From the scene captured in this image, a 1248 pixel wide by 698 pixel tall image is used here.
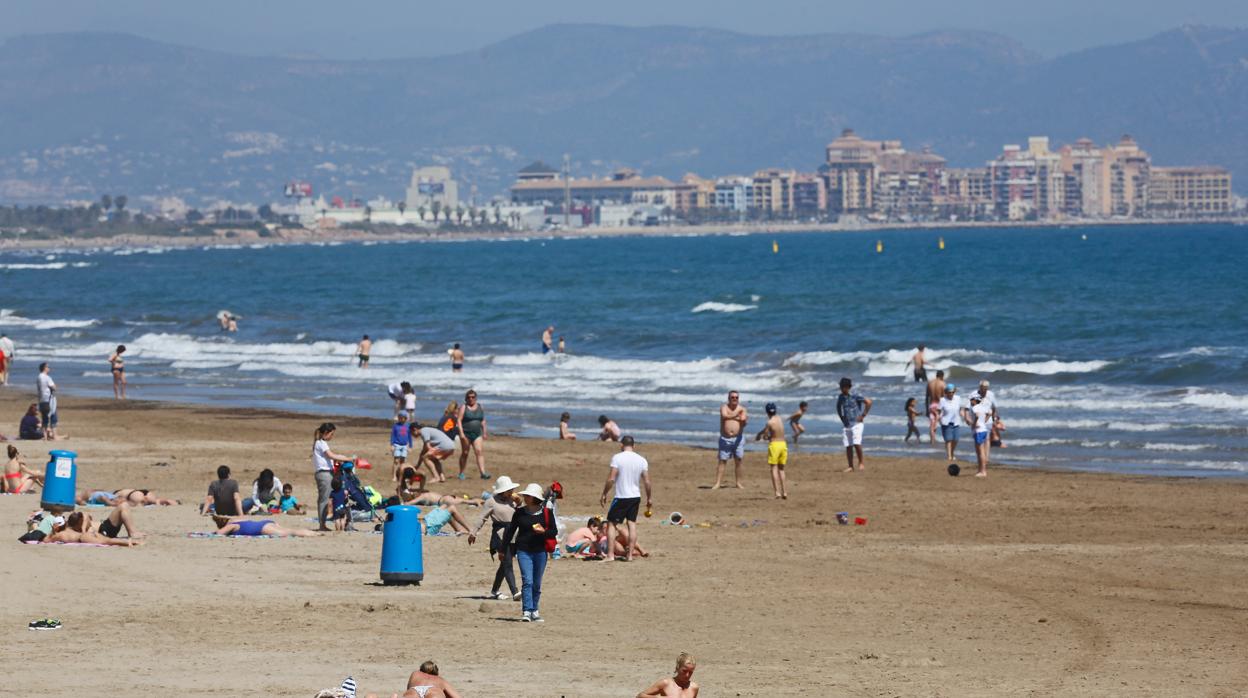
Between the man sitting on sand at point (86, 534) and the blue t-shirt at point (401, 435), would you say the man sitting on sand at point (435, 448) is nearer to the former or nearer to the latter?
the blue t-shirt at point (401, 435)

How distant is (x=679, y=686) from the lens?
10.5m

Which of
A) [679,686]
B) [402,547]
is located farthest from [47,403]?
[679,686]

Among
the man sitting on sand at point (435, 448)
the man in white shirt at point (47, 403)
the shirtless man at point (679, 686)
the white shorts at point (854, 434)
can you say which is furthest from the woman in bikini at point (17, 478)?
the shirtless man at point (679, 686)

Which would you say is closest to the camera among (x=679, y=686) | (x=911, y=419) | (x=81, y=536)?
(x=679, y=686)

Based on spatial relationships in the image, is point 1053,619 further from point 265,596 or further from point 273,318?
point 273,318

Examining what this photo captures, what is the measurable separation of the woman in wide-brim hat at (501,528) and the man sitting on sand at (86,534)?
3959 millimetres

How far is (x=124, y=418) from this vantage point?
3212 centimetres

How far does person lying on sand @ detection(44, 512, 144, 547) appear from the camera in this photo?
55.8ft

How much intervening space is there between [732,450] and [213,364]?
28417 millimetres

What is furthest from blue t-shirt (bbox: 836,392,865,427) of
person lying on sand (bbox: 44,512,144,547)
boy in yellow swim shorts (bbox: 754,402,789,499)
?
person lying on sand (bbox: 44,512,144,547)

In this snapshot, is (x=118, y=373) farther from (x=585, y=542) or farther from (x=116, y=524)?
(x=585, y=542)

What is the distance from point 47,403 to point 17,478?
21.1 ft

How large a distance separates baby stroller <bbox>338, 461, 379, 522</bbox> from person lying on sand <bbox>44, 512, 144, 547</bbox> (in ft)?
7.72

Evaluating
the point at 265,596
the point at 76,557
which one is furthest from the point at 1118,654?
the point at 76,557
